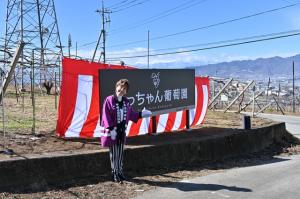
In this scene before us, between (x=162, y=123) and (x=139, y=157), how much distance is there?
2.98 m

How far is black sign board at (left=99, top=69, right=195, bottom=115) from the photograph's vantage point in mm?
9531

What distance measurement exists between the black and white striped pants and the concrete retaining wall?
0.47m

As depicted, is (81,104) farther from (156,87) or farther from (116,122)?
(156,87)

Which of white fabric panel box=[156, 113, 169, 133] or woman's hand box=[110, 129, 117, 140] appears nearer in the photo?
woman's hand box=[110, 129, 117, 140]

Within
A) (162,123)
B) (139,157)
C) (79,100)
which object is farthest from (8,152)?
(162,123)

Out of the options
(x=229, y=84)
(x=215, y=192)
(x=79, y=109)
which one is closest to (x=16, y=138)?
(x=79, y=109)

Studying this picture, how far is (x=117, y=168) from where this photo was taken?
26.5 feet

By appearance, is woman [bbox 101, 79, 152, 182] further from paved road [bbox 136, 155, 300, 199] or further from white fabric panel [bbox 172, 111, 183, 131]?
white fabric panel [bbox 172, 111, 183, 131]

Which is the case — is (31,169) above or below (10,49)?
below

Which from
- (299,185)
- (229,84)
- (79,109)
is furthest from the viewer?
(229,84)

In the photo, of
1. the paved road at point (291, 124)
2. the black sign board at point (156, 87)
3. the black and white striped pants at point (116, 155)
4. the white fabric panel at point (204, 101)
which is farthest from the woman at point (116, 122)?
the paved road at point (291, 124)

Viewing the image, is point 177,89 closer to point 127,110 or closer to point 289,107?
point 127,110

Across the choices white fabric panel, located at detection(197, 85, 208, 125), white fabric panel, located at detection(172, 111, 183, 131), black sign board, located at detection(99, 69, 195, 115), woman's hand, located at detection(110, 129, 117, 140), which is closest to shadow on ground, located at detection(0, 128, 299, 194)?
white fabric panel, located at detection(172, 111, 183, 131)

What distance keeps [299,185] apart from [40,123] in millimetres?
6163
